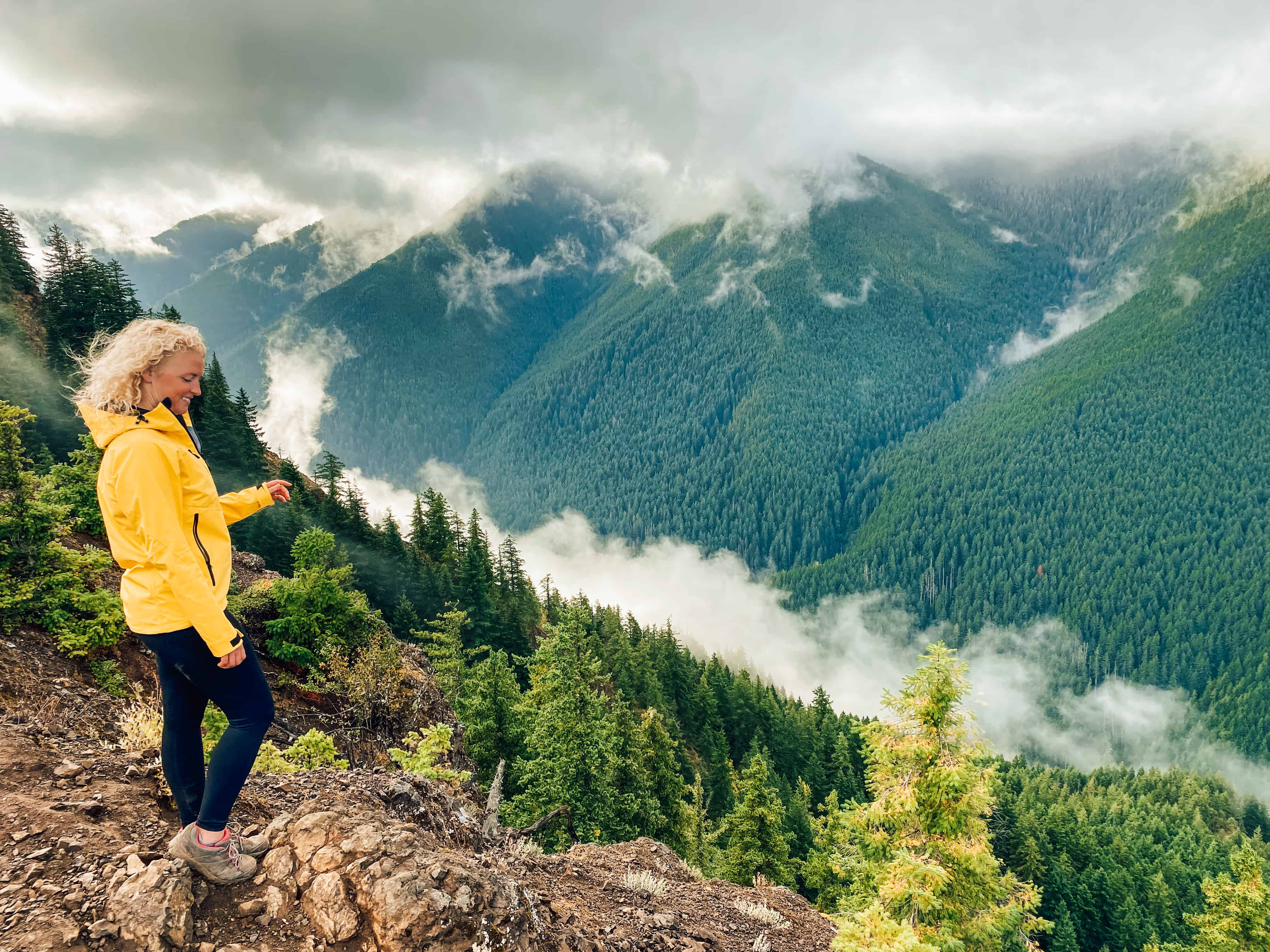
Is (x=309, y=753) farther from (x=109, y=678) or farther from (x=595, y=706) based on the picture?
(x=595, y=706)

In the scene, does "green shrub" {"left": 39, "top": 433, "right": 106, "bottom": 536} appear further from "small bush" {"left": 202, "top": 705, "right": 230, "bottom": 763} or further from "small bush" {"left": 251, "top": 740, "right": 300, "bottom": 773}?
"small bush" {"left": 251, "top": 740, "right": 300, "bottom": 773}

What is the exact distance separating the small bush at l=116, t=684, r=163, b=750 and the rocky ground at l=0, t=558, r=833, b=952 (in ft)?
0.50

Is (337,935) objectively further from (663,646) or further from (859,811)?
(663,646)

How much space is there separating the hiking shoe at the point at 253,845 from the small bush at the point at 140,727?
1303 millimetres

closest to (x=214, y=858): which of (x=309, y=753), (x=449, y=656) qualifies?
(x=309, y=753)

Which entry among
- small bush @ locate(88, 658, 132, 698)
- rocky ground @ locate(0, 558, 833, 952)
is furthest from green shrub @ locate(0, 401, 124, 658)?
rocky ground @ locate(0, 558, 833, 952)

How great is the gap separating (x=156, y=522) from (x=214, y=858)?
96.6 inches

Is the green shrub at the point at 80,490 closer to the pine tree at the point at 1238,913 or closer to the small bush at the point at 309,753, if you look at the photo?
the small bush at the point at 309,753

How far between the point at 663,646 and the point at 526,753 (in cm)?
4113

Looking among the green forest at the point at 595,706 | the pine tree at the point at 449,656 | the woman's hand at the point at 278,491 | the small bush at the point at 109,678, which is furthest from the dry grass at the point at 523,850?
the pine tree at the point at 449,656

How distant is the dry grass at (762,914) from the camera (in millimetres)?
9430

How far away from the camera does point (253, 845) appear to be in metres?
4.61

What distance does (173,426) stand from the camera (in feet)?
12.7

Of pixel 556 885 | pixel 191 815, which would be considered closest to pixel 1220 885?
pixel 556 885
